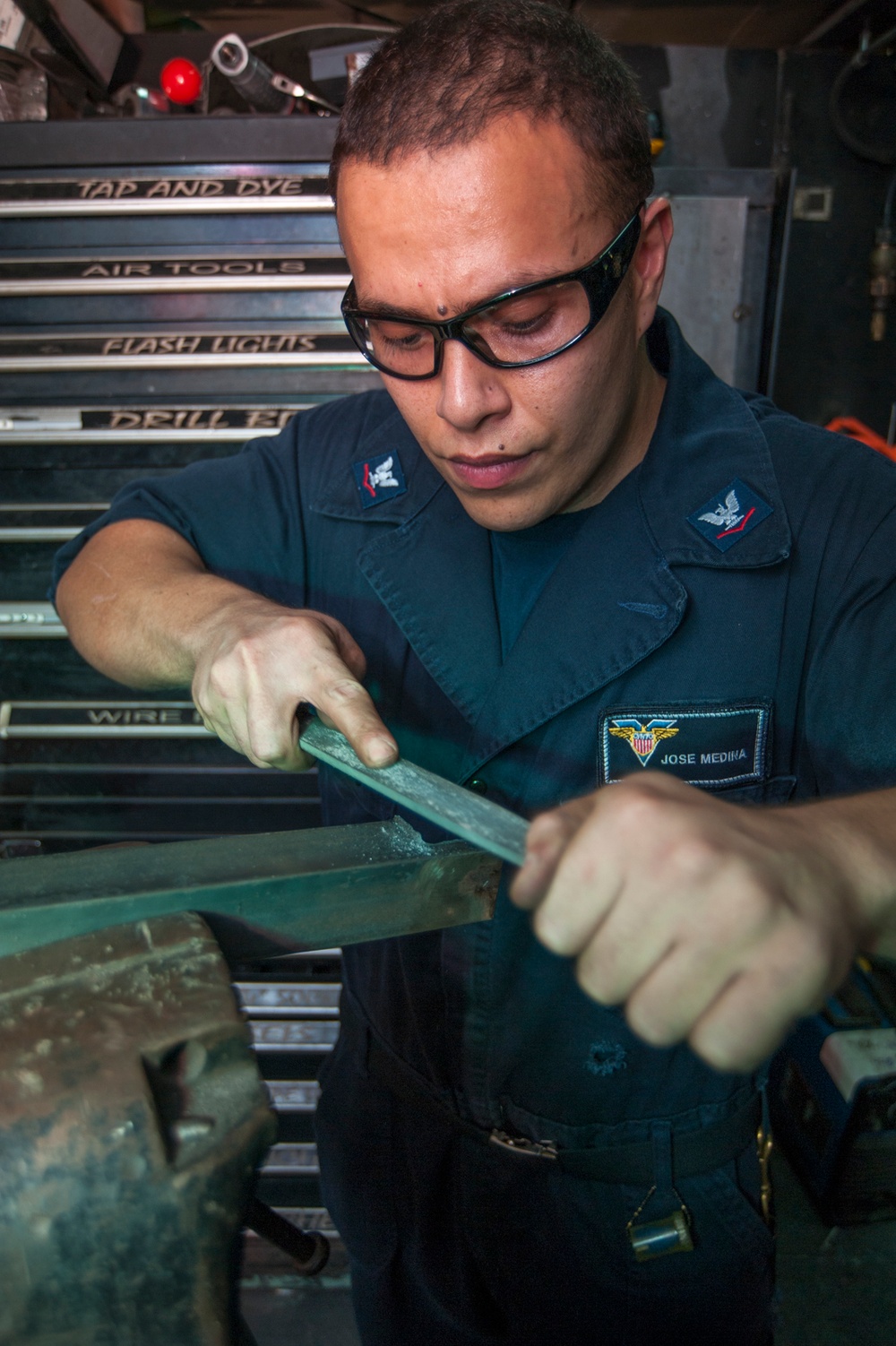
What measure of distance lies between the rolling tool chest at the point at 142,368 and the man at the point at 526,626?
0.54 metres

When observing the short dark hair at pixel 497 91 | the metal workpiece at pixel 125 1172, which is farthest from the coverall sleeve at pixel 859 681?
the metal workpiece at pixel 125 1172

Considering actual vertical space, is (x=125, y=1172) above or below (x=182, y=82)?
below

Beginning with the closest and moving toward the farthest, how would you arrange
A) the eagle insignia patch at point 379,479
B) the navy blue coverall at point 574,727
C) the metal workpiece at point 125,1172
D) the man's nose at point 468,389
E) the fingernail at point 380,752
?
1. the metal workpiece at point 125,1172
2. the fingernail at point 380,752
3. the man's nose at point 468,389
4. the navy blue coverall at point 574,727
5. the eagle insignia patch at point 379,479

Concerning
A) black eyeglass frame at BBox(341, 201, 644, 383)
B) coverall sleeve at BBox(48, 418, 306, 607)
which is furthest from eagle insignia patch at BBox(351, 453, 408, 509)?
black eyeglass frame at BBox(341, 201, 644, 383)

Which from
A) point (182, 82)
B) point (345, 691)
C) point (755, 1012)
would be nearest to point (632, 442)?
point (345, 691)

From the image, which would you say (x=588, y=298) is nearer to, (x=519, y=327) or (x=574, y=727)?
(x=519, y=327)

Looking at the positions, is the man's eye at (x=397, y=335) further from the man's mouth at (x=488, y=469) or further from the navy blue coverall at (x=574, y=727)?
the navy blue coverall at (x=574, y=727)

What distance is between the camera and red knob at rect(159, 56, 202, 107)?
5.90 feet

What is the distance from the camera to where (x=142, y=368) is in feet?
5.97

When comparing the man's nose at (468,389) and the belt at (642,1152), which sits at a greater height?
the man's nose at (468,389)

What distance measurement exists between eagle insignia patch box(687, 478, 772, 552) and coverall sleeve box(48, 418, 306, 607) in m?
0.59

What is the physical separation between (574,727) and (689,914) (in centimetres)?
53

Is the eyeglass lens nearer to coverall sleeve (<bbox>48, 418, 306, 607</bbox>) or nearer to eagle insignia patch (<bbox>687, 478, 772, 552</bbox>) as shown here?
eagle insignia patch (<bbox>687, 478, 772, 552</bbox>)

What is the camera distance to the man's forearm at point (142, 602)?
3.51ft
